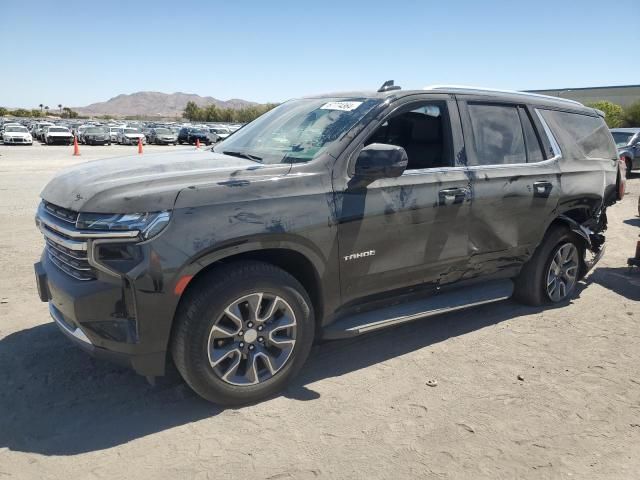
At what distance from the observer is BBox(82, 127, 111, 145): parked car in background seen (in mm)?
37906

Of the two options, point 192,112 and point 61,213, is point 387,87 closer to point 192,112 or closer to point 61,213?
point 61,213

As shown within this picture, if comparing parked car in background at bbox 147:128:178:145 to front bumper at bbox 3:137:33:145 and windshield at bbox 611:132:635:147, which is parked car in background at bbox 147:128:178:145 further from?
windshield at bbox 611:132:635:147

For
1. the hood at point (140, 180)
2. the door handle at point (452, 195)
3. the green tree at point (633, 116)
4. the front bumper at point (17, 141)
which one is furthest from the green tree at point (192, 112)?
the door handle at point (452, 195)

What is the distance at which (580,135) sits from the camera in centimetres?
522

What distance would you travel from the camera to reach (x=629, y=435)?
122 inches

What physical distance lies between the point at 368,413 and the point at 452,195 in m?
1.79

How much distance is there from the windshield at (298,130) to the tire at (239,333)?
0.93 meters

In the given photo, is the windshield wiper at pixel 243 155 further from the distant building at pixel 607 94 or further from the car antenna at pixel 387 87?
the distant building at pixel 607 94

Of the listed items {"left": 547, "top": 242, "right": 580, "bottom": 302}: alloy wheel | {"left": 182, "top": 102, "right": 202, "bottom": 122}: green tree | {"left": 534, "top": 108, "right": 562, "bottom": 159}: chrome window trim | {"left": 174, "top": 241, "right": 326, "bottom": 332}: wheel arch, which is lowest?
{"left": 547, "top": 242, "right": 580, "bottom": 302}: alloy wheel

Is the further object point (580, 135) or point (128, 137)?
point (128, 137)

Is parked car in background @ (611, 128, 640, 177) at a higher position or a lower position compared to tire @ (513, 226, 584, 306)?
higher

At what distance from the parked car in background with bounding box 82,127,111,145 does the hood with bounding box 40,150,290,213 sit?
3780 cm

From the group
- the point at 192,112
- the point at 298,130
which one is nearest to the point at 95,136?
the point at 298,130

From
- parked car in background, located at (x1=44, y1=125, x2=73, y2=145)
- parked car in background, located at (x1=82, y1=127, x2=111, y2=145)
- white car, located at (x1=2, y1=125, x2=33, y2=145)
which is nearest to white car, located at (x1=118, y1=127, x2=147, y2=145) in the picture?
parked car in background, located at (x1=82, y1=127, x2=111, y2=145)
